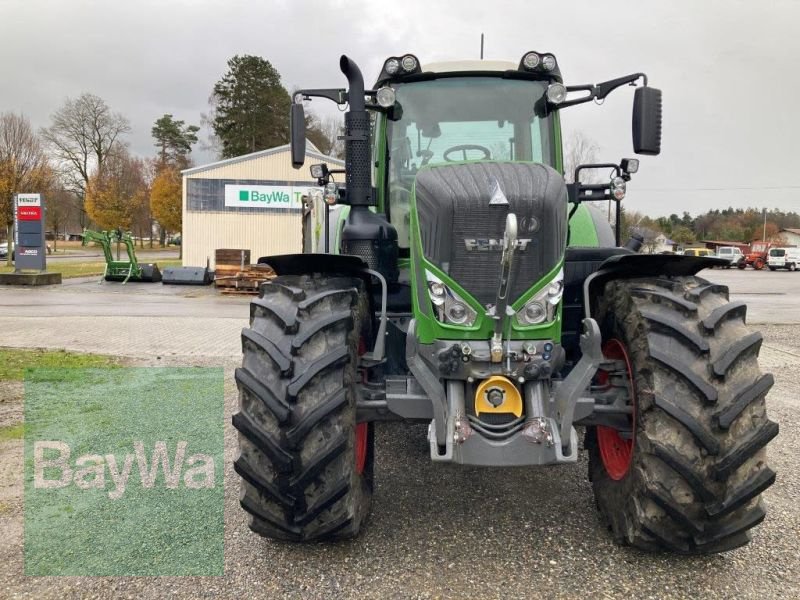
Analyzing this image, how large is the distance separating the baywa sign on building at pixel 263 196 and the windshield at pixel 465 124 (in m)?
21.4

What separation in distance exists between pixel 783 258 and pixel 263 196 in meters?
38.3

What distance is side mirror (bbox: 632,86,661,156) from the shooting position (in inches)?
152

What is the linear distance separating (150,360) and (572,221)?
252 inches

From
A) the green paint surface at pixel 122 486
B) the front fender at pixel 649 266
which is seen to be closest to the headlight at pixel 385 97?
the front fender at pixel 649 266

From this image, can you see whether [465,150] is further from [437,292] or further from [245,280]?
[245,280]

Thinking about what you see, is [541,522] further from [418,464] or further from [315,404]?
[315,404]

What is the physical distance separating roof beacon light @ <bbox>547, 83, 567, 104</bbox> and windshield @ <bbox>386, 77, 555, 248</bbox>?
0.21m

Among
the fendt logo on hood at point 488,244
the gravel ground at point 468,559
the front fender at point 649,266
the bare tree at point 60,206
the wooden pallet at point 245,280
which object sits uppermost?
the bare tree at point 60,206

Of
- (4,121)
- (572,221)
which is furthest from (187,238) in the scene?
(572,221)

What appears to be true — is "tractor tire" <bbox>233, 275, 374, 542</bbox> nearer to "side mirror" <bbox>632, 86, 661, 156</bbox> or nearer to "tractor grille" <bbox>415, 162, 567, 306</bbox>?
"tractor grille" <bbox>415, 162, 567, 306</bbox>

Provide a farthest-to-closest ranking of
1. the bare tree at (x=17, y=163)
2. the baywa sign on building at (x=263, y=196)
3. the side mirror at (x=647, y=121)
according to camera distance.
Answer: the bare tree at (x=17, y=163)
the baywa sign on building at (x=263, y=196)
the side mirror at (x=647, y=121)

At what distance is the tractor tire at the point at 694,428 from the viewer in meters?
2.74

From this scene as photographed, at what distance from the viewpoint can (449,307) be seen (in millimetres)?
2965

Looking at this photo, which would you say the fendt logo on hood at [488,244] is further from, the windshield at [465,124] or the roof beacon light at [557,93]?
the roof beacon light at [557,93]
